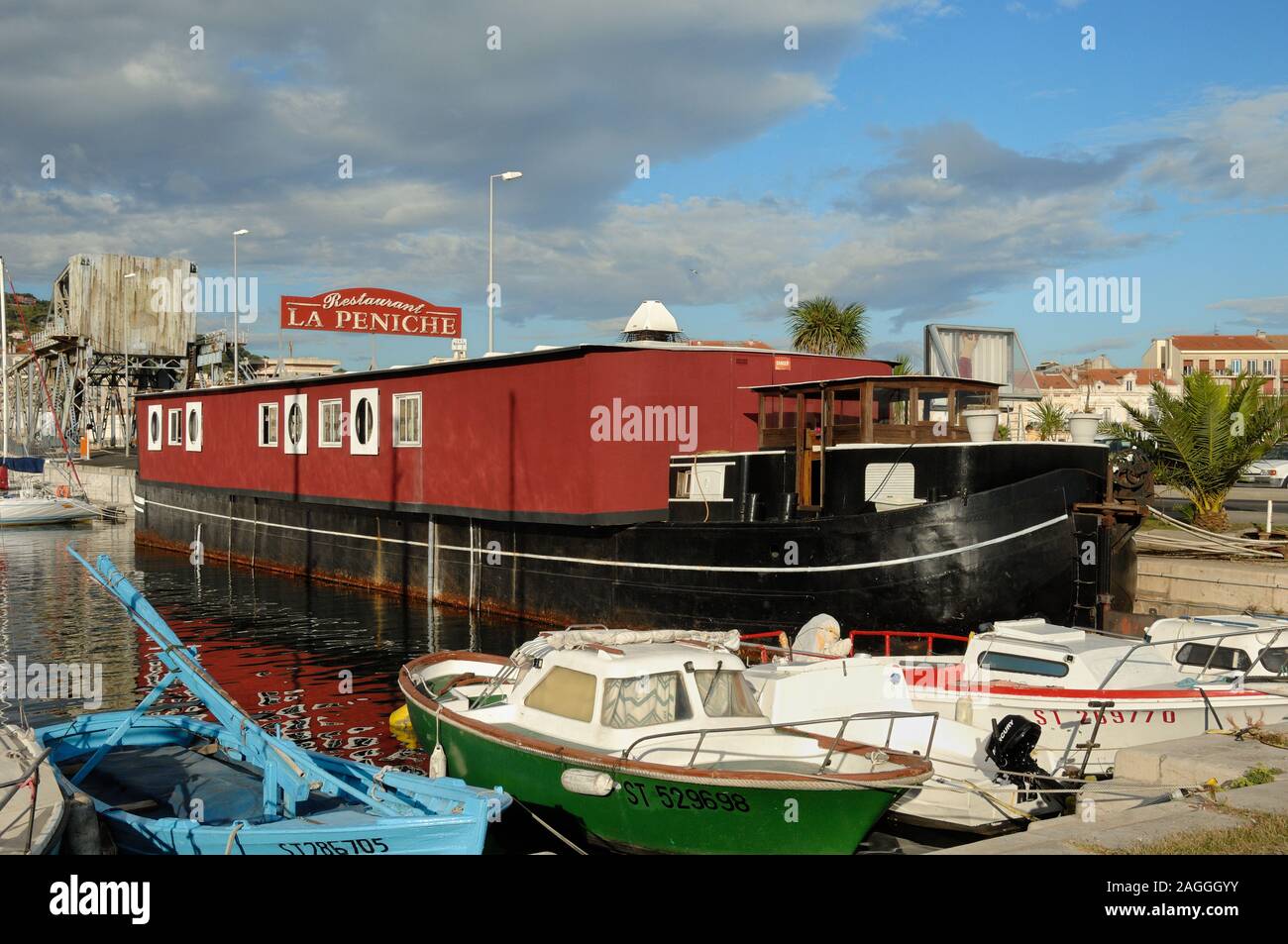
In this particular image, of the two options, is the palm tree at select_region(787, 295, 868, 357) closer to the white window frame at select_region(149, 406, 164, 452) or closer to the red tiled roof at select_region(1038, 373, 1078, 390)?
the white window frame at select_region(149, 406, 164, 452)

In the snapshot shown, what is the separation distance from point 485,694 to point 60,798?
18.3 feet

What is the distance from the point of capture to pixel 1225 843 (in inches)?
304

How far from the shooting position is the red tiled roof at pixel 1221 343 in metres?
119

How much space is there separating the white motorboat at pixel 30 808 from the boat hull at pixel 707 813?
15.2ft

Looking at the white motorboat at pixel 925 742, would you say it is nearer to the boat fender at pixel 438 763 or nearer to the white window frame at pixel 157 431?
the boat fender at pixel 438 763

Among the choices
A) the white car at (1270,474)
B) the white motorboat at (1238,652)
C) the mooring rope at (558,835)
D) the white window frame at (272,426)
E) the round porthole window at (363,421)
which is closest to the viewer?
the mooring rope at (558,835)

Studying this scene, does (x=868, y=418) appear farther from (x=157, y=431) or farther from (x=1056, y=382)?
(x=1056, y=382)

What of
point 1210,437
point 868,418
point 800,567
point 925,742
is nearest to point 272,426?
point 800,567

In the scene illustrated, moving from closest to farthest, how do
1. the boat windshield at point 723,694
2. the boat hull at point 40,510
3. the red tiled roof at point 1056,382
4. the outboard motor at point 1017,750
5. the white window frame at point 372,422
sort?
1. the boat windshield at point 723,694
2. the outboard motor at point 1017,750
3. the white window frame at point 372,422
4. the boat hull at point 40,510
5. the red tiled roof at point 1056,382

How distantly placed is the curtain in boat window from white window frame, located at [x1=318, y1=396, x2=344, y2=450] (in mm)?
23156

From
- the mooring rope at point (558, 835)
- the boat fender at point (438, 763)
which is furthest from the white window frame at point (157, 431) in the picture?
the mooring rope at point (558, 835)

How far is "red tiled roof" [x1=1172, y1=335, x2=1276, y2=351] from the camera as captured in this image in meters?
119

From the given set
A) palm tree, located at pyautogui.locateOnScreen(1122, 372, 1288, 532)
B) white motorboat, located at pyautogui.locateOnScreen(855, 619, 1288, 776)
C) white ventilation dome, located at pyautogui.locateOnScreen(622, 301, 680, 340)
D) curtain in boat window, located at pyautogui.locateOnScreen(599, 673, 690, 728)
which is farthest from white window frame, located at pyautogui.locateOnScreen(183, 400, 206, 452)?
curtain in boat window, located at pyautogui.locateOnScreen(599, 673, 690, 728)
